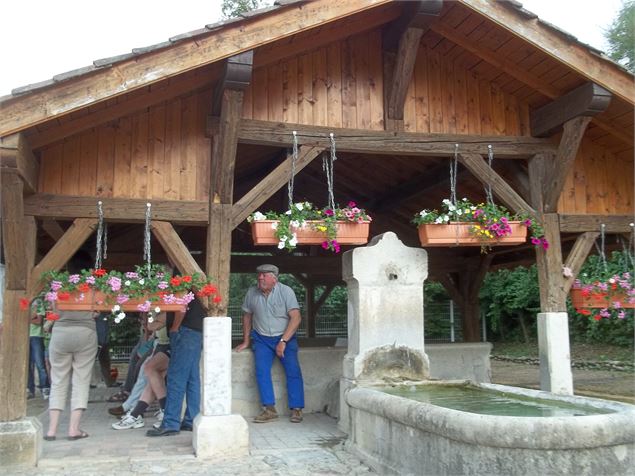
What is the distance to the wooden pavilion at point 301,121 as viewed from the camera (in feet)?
15.5

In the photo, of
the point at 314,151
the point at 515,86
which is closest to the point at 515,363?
the point at 515,86

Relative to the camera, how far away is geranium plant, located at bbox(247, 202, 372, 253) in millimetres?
5219

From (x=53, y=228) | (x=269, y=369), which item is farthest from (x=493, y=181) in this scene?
(x=53, y=228)

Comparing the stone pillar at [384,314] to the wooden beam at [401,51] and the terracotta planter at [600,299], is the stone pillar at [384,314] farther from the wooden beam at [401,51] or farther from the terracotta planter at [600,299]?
the terracotta planter at [600,299]

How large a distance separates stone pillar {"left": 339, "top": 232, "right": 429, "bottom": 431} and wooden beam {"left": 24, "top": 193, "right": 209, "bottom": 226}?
155 centimetres

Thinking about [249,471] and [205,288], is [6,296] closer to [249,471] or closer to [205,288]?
[205,288]

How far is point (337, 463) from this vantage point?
15.5 ft

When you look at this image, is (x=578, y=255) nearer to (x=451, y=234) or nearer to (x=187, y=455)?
(x=451, y=234)

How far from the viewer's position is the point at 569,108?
5863mm

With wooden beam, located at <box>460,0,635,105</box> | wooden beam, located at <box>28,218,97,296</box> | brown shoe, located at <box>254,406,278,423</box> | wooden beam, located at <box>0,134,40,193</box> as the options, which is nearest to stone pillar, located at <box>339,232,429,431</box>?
brown shoe, located at <box>254,406,278,423</box>

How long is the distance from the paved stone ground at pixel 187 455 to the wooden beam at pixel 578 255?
286 cm

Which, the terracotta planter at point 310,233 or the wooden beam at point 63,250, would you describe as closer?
the wooden beam at point 63,250

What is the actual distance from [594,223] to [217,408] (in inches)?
175

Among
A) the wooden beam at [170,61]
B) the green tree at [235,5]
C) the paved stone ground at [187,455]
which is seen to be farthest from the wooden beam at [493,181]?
the green tree at [235,5]
